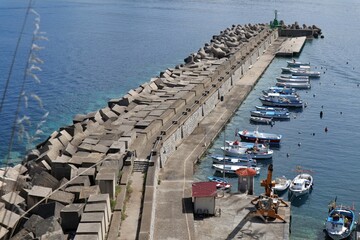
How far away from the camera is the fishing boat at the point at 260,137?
36.9m

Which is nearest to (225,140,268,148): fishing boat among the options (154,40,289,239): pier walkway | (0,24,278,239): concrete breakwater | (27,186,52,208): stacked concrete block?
(154,40,289,239): pier walkway

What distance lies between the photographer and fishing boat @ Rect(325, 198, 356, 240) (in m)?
23.7

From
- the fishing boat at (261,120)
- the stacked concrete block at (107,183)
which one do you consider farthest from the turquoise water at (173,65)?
the stacked concrete block at (107,183)

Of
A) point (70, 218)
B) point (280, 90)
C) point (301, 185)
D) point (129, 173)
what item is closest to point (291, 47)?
point (280, 90)

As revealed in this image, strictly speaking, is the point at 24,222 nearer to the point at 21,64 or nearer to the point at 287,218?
the point at 287,218

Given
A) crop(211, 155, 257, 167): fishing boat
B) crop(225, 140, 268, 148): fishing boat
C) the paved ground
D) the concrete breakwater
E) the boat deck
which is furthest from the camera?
the boat deck

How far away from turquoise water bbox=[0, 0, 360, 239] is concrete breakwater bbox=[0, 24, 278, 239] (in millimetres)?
2759

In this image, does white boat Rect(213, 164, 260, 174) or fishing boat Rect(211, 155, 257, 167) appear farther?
fishing boat Rect(211, 155, 257, 167)

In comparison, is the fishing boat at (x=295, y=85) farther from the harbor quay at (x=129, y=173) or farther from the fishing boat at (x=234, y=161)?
the fishing boat at (x=234, y=161)

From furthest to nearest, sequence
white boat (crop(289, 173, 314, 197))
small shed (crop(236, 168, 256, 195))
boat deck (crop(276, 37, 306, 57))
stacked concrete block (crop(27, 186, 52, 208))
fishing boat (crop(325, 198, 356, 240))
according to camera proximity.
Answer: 1. boat deck (crop(276, 37, 306, 57))
2. white boat (crop(289, 173, 314, 197))
3. small shed (crop(236, 168, 256, 195))
4. fishing boat (crop(325, 198, 356, 240))
5. stacked concrete block (crop(27, 186, 52, 208))

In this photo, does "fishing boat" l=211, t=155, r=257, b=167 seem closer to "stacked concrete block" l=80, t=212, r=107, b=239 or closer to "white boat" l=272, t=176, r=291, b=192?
"white boat" l=272, t=176, r=291, b=192

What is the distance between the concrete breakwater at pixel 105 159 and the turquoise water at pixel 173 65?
2759 millimetres

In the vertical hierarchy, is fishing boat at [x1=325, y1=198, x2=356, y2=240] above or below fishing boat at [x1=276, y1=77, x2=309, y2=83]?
below

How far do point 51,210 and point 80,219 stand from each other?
1.31m
